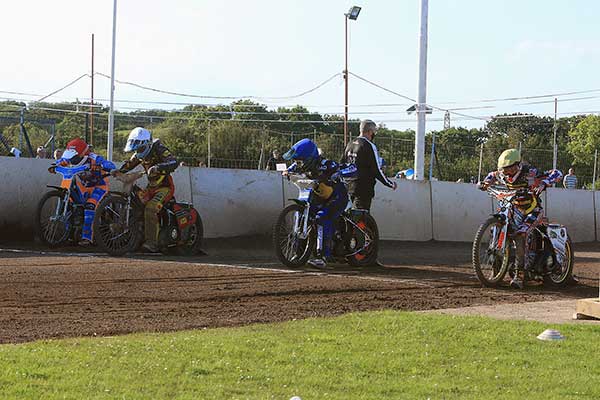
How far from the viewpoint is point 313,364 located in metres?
6.56

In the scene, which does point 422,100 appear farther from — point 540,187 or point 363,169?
point 540,187

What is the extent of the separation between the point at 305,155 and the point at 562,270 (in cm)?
360

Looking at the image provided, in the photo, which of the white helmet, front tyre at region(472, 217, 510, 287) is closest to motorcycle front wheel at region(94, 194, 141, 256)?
the white helmet

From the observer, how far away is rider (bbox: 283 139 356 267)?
13680mm

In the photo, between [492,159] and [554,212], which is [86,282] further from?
[492,159]

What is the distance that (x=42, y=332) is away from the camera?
769cm

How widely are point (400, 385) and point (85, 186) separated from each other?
1099 centimetres

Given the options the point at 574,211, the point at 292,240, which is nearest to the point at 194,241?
the point at 292,240

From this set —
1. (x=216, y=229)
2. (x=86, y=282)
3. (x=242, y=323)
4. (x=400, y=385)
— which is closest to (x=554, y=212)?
(x=216, y=229)

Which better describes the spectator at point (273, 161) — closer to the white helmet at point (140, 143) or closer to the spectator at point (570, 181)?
the white helmet at point (140, 143)

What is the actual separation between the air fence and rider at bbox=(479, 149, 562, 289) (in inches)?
292

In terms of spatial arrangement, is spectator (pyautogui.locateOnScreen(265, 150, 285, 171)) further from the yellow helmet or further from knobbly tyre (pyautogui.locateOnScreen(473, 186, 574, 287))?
the yellow helmet

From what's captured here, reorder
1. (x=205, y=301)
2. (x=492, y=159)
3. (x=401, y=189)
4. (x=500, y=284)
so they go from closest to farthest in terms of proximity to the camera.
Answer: (x=205, y=301)
(x=500, y=284)
(x=401, y=189)
(x=492, y=159)

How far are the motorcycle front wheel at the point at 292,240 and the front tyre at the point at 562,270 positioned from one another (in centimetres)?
311
